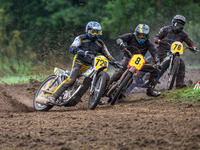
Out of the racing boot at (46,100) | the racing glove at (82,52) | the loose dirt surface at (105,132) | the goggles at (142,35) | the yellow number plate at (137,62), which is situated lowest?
the racing boot at (46,100)

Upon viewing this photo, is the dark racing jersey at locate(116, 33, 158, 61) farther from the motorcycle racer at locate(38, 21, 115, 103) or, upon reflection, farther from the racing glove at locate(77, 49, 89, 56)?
the racing glove at locate(77, 49, 89, 56)

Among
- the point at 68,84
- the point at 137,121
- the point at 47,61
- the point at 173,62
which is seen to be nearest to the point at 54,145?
the point at 137,121

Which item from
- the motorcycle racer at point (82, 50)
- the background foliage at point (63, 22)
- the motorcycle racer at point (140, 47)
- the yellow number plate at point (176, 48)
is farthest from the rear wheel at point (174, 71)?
the background foliage at point (63, 22)

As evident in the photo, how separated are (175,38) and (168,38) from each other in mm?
213

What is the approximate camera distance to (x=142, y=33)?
10.4m

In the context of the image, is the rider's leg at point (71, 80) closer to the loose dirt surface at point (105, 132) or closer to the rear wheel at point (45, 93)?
the rear wheel at point (45, 93)

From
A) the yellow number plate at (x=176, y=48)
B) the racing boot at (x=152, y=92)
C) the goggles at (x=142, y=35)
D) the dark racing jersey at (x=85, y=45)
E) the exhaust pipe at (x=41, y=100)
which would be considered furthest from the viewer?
the yellow number plate at (x=176, y=48)

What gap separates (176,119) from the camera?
6.29 meters

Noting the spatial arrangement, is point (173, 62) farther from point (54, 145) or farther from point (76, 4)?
point (76, 4)

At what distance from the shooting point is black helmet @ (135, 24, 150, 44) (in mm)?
10375

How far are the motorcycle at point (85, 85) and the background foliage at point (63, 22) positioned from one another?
871 cm

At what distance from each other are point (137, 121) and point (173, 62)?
5535mm

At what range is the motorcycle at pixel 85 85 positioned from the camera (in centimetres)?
861

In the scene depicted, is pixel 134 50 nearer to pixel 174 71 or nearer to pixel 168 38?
pixel 174 71
